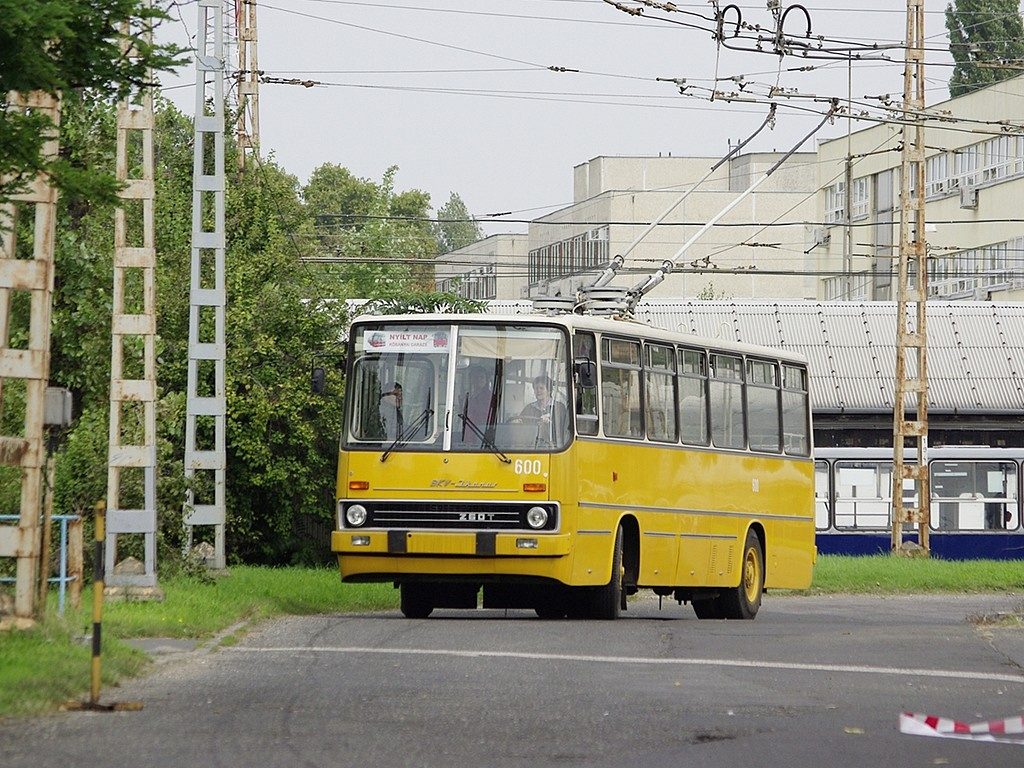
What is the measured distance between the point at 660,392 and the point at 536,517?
9.40ft

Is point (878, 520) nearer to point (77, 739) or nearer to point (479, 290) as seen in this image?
point (77, 739)

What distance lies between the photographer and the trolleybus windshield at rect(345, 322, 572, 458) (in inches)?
751

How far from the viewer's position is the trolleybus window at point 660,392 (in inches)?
822

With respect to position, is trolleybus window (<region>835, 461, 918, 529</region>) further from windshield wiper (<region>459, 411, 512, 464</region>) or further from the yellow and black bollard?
the yellow and black bollard

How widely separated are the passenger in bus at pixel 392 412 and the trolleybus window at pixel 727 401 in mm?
4536

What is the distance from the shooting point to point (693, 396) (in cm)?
2202

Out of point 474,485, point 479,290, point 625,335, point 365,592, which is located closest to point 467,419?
point 474,485

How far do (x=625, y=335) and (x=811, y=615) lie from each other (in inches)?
238

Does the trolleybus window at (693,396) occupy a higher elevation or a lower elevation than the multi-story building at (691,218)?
lower

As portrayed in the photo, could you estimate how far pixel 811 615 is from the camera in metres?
24.9

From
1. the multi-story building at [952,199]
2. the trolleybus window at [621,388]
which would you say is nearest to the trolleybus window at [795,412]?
the trolleybus window at [621,388]

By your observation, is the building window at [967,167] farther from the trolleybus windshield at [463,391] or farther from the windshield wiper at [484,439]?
the windshield wiper at [484,439]

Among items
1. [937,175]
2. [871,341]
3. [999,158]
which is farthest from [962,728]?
[937,175]

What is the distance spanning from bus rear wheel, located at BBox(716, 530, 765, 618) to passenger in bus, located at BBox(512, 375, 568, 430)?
4.71 metres
